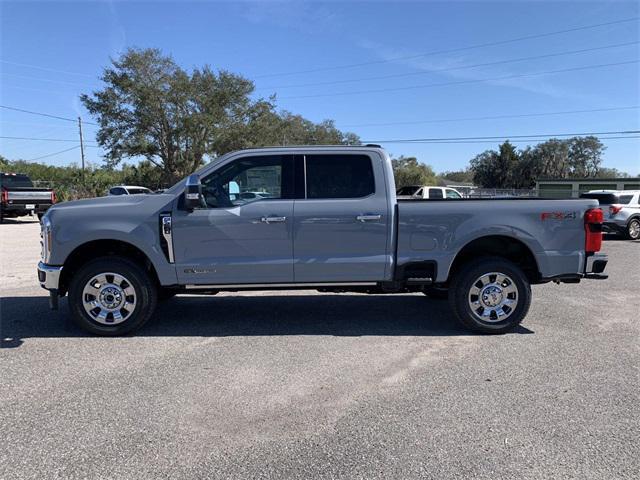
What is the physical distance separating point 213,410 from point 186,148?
4162 cm

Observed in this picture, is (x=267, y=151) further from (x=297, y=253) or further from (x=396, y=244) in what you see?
(x=396, y=244)

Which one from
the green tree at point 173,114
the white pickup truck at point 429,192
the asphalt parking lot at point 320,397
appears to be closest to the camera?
the asphalt parking lot at point 320,397

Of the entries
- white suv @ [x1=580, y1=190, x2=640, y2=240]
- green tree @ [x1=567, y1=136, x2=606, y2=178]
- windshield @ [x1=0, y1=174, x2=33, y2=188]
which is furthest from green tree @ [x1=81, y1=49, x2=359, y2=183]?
green tree @ [x1=567, y1=136, x2=606, y2=178]

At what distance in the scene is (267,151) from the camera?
5.59 m

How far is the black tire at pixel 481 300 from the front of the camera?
5531mm

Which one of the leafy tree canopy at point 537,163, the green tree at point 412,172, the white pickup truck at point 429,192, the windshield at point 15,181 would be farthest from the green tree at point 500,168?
the windshield at point 15,181

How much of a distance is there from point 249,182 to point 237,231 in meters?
0.58

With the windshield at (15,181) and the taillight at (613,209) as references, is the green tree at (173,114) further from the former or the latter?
the taillight at (613,209)

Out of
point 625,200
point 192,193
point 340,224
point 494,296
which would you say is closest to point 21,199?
point 192,193

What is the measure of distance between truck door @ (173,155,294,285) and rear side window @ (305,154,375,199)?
0.92ft

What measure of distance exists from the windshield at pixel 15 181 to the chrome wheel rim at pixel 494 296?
21.9 m

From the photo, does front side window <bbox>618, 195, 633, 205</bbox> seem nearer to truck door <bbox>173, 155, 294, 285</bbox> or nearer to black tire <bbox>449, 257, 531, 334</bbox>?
black tire <bbox>449, 257, 531, 334</bbox>

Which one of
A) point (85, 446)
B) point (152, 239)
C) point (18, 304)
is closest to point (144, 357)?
point (152, 239)

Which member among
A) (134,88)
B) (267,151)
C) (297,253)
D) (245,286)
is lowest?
(245,286)
